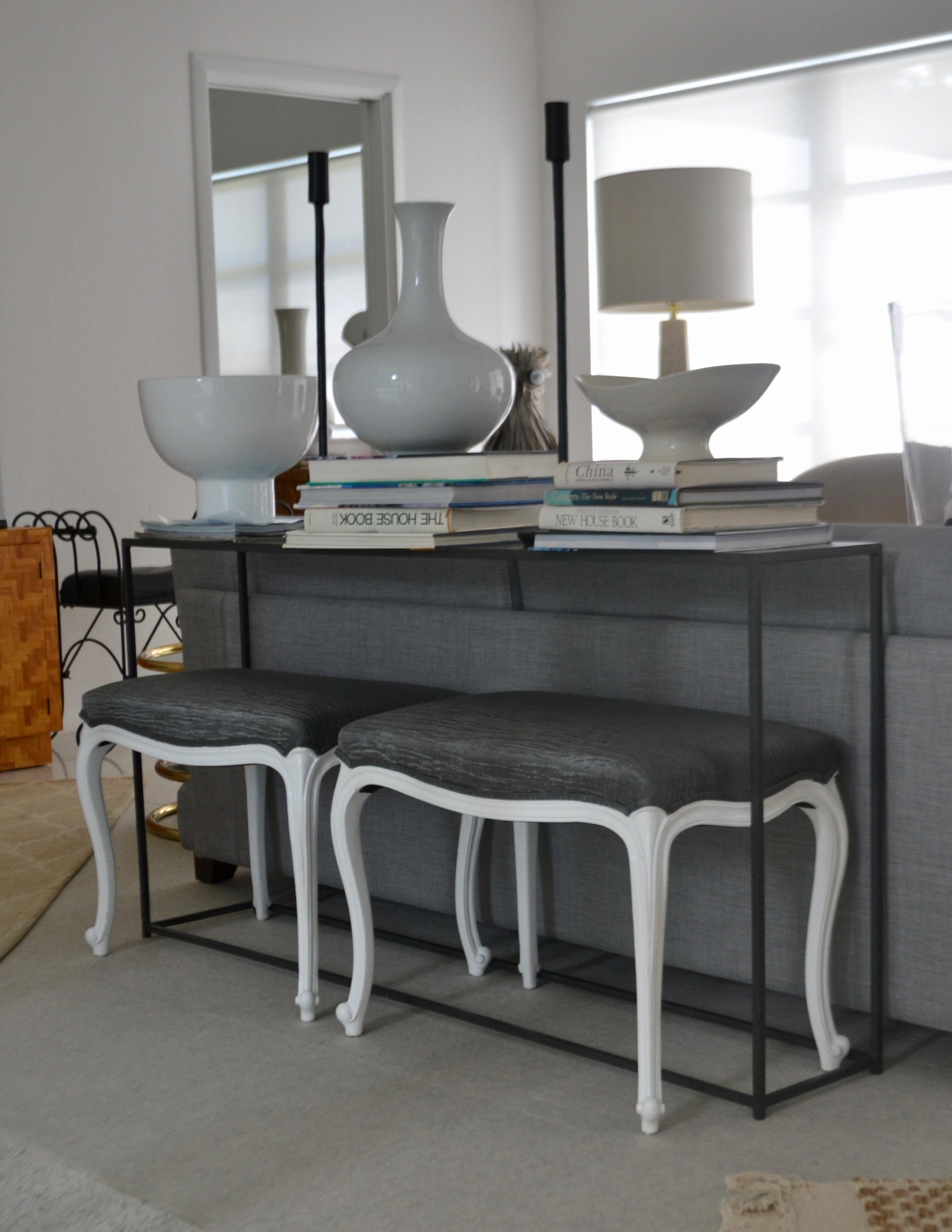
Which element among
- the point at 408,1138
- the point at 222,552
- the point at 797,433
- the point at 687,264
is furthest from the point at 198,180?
the point at 408,1138

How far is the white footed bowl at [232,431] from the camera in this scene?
7.30 ft

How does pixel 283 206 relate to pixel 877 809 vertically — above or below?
above

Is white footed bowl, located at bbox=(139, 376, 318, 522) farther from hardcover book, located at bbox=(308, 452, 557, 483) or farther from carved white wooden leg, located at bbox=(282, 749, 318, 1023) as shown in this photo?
carved white wooden leg, located at bbox=(282, 749, 318, 1023)

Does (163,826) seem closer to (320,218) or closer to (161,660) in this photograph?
(161,660)

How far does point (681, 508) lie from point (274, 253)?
4189 mm

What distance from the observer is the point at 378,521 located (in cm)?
193

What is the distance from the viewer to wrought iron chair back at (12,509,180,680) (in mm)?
4043

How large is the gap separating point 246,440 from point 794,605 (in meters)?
0.95

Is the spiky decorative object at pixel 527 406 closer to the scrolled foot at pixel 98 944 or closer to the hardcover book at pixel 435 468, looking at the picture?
the hardcover book at pixel 435 468

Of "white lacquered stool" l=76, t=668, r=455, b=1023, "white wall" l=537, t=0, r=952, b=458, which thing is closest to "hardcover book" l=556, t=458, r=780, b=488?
"white lacquered stool" l=76, t=668, r=455, b=1023

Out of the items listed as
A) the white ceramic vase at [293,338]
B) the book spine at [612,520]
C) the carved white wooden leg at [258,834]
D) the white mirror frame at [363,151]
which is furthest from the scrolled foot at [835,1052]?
the white ceramic vase at [293,338]

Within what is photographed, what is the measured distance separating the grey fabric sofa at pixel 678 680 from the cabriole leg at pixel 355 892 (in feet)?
1.07

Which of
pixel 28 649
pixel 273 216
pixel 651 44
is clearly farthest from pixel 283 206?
pixel 28 649

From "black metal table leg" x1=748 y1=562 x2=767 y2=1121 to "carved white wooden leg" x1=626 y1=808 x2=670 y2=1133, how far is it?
4.4 inches
